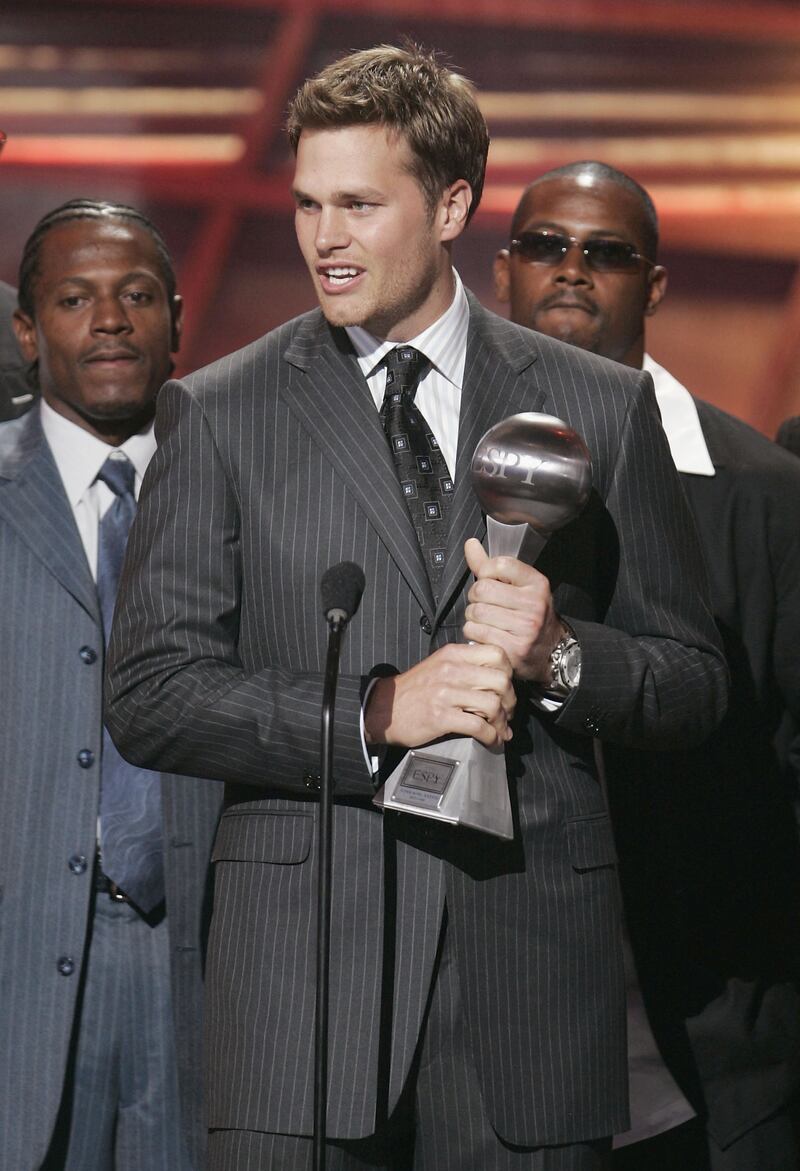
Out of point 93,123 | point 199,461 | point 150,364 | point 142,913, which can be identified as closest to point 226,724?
point 199,461

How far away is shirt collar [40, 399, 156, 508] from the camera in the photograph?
287cm

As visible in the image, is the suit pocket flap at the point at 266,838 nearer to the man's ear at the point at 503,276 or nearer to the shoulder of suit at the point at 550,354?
the shoulder of suit at the point at 550,354

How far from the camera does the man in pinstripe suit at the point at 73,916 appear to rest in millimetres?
2562

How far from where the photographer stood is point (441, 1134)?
197cm

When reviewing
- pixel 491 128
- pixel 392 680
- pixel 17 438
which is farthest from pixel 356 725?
pixel 491 128

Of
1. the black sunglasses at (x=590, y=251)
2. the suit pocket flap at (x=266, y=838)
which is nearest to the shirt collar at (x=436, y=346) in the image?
the suit pocket flap at (x=266, y=838)

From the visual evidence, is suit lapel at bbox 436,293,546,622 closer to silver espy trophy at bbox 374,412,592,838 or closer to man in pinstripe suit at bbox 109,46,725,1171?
man in pinstripe suit at bbox 109,46,725,1171

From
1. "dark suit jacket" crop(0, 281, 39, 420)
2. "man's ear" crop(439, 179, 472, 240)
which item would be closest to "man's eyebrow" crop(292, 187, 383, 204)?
"man's ear" crop(439, 179, 472, 240)

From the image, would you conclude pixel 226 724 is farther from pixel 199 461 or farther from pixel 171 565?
pixel 199 461

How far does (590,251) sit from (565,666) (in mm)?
1506

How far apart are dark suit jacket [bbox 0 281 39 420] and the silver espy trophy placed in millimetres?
1621

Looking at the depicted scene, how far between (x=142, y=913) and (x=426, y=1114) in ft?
2.63

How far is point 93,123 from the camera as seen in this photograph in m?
4.04

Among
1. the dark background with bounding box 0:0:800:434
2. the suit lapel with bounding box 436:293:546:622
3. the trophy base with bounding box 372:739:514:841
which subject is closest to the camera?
the trophy base with bounding box 372:739:514:841
